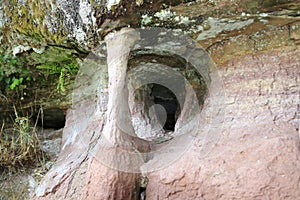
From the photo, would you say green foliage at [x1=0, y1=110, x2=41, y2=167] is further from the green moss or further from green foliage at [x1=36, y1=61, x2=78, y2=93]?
the green moss

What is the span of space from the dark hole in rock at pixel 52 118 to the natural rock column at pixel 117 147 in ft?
3.17

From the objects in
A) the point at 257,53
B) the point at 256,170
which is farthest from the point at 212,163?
the point at 257,53

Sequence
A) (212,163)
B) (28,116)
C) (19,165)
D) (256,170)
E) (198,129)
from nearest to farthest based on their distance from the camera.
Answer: (256,170), (212,163), (198,129), (19,165), (28,116)

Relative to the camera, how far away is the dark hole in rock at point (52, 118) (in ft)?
8.42

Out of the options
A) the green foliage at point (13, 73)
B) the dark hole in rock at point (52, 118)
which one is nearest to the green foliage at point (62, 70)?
the green foliage at point (13, 73)

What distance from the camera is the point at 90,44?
68.3 inches

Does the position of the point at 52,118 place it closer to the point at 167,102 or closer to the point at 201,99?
the point at 167,102

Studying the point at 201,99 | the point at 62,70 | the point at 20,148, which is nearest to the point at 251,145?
the point at 201,99

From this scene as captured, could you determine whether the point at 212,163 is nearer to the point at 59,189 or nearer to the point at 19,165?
the point at 59,189

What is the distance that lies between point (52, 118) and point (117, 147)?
3.75 feet

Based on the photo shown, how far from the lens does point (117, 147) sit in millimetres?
1640

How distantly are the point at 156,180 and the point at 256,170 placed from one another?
1.49 ft

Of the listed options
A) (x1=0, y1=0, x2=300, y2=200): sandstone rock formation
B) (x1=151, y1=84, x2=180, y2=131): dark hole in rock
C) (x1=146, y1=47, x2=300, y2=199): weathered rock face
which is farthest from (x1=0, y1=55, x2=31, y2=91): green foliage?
(x1=146, y1=47, x2=300, y2=199): weathered rock face

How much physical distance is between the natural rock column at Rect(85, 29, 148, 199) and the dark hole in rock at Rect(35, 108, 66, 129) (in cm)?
97
